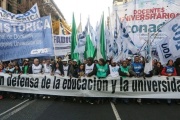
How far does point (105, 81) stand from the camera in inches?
459

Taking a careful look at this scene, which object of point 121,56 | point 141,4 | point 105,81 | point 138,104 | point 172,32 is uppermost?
point 141,4

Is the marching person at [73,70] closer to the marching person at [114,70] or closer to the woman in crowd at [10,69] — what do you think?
the marching person at [114,70]

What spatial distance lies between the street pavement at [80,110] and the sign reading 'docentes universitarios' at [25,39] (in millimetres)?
2578

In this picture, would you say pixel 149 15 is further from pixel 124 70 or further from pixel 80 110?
pixel 80 110

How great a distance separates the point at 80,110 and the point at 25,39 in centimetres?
535

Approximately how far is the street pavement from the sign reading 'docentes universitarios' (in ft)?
8.46

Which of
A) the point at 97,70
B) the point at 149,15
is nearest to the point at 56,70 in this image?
the point at 97,70

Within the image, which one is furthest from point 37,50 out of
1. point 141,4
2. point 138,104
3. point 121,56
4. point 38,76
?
point 141,4

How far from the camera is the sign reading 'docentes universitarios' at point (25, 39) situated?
1382 cm

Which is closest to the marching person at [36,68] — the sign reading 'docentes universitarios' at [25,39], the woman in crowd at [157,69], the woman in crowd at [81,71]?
the sign reading 'docentes universitarios' at [25,39]

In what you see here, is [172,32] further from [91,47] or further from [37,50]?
[37,50]

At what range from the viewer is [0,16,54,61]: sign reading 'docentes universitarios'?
13820mm

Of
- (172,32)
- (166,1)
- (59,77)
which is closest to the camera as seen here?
(59,77)

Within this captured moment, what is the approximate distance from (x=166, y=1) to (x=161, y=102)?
7425 millimetres
